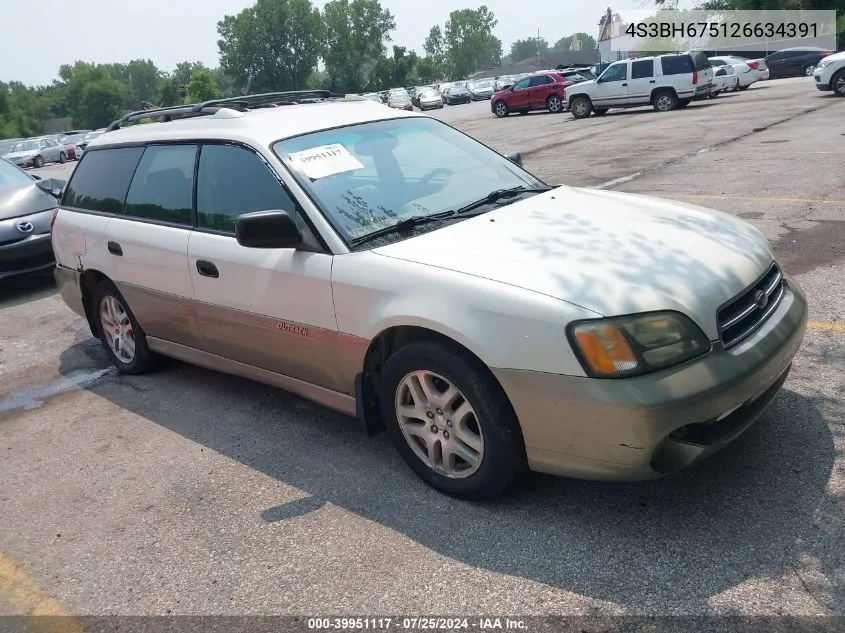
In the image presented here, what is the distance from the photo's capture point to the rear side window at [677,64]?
22.8 meters

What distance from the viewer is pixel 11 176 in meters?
8.93

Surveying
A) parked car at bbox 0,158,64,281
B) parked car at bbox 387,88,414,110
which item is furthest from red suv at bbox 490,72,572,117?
parked car at bbox 0,158,64,281

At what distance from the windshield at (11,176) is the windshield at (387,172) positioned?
618 centimetres

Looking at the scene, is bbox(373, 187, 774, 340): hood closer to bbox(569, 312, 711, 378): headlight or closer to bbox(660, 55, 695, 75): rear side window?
bbox(569, 312, 711, 378): headlight

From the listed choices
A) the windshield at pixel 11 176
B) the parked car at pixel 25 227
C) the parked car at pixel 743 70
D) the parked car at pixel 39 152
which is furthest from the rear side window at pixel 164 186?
the parked car at pixel 39 152

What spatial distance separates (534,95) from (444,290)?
2865cm

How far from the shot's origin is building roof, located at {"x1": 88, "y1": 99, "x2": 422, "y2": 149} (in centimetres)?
411

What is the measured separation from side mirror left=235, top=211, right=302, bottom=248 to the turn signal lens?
4.88 feet

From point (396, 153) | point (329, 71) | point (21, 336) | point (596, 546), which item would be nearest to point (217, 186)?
point (396, 153)

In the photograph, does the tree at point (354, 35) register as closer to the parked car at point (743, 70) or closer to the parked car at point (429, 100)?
the parked car at point (429, 100)

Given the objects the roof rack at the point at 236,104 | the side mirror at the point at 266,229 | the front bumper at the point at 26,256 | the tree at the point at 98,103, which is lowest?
the front bumper at the point at 26,256

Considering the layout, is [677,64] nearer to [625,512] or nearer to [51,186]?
[51,186]

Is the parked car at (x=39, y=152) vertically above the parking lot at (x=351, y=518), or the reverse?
the parked car at (x=39, y=152)

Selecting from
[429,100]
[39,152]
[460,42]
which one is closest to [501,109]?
[429,100]
